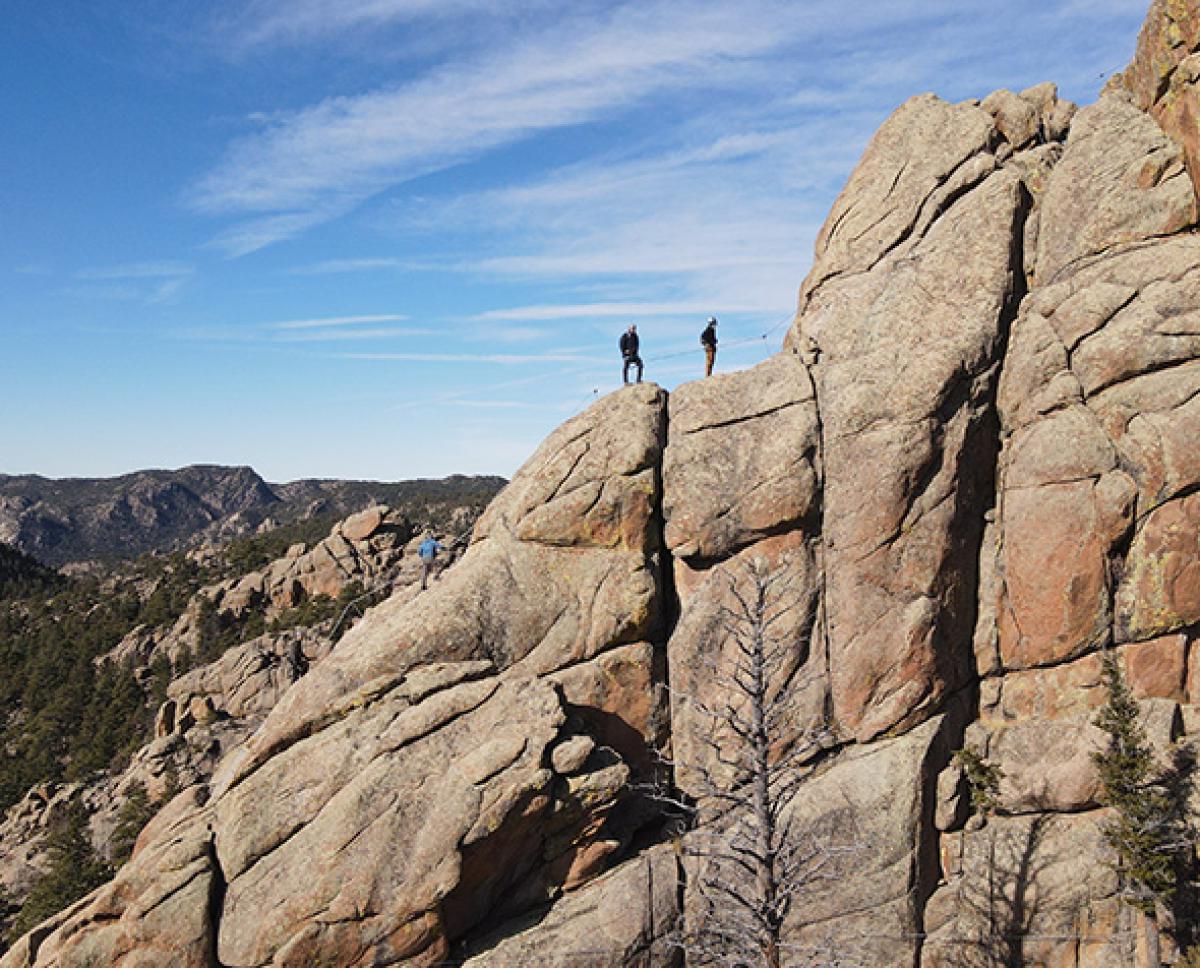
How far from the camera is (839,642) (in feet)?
86.6

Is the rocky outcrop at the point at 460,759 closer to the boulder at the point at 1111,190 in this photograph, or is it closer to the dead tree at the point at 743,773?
the dead tree at the point at 743,773

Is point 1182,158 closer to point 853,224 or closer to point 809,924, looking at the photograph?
point 853,224

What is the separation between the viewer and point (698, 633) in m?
27.2

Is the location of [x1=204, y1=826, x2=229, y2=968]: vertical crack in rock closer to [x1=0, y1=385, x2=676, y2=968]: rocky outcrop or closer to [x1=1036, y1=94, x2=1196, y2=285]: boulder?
[x1=0, y1=385, x2=676, y2=968]: rocky outcrop

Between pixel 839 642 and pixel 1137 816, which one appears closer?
pixel 1137 816

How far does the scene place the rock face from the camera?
23.2 m

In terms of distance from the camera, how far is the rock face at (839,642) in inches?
912

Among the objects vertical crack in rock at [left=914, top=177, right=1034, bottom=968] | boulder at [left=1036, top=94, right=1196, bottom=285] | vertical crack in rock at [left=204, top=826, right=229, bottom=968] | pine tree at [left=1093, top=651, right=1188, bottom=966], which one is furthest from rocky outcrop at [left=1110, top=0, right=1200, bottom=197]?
vertical crack in rock at [left=204, top=826, right=229, bottom=968]

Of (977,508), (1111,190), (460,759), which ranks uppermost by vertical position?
(1111,190)

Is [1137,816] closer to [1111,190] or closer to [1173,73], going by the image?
[1111,190]

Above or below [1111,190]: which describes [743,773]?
below

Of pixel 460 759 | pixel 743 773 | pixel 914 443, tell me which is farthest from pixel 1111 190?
pixel 460 759

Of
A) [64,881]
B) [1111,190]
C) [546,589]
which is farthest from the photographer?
[64,881]

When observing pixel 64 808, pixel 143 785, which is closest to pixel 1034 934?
pixel 143 785
